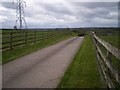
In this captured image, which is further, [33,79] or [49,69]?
[49,69]

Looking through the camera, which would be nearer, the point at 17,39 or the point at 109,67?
the point at 109,67

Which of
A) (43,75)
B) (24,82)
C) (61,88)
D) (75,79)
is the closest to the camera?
(61,88)

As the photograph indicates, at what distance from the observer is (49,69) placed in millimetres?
10336

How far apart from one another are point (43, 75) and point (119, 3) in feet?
57.1

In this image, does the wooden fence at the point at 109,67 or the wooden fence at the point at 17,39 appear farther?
the wooden fence at the point at 17,39

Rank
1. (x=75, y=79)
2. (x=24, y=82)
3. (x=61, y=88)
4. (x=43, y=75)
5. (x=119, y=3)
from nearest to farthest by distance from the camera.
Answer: (x=61, y=88)
(x=24, y=82)
(x=75, y=79)
(x=43, y=75)
(x=119, y=3)

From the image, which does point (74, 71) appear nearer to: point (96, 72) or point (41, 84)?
point (96, 72)

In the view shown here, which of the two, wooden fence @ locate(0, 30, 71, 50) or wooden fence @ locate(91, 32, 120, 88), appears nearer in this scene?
wooden fence @ locate(91, 32, 120, 88)

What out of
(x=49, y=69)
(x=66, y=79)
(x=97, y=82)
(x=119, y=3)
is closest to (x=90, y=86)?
(x=97, y=82)

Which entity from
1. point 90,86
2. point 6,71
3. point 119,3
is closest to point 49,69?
point 6,71

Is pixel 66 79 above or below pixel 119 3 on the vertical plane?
below

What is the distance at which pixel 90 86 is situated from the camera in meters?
7.46

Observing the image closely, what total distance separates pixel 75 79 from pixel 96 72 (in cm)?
157

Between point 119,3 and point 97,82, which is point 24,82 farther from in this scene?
point 119,3
